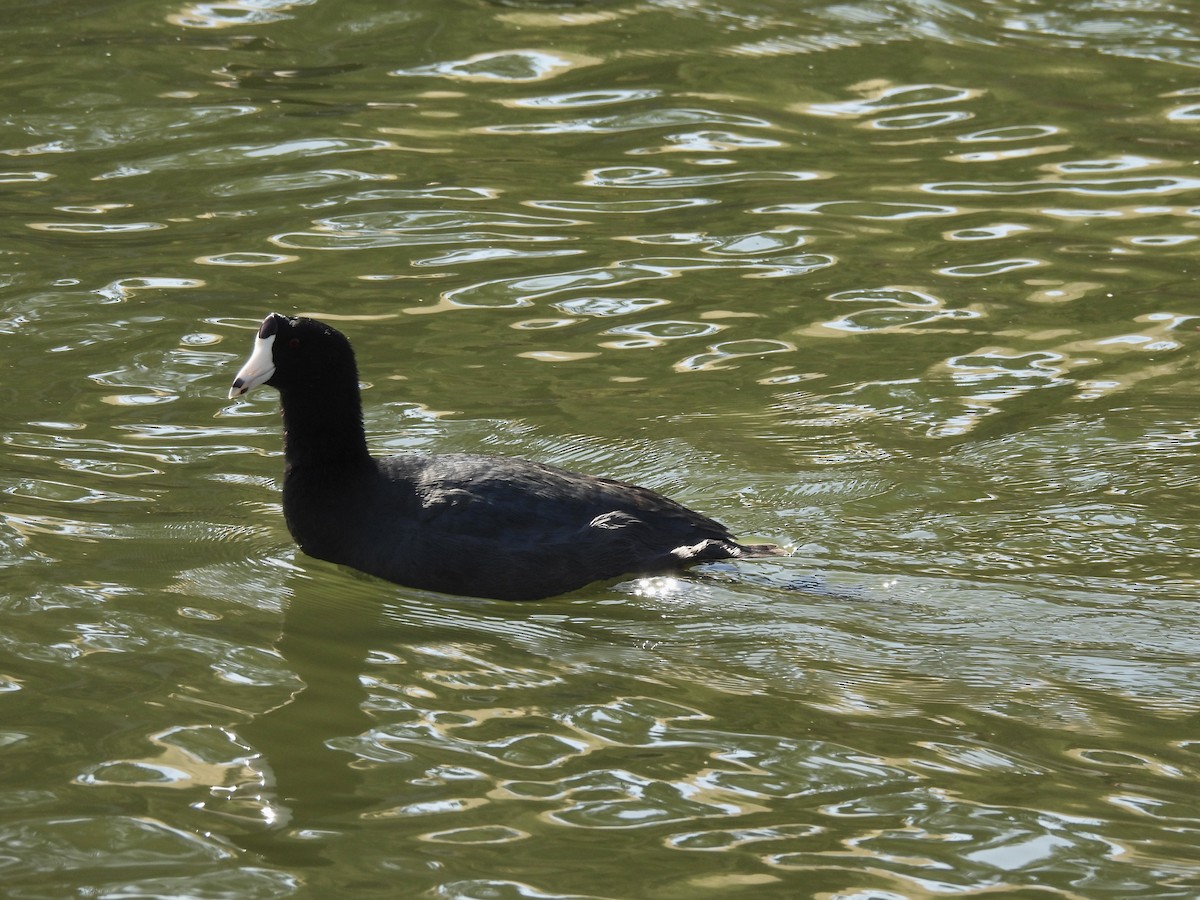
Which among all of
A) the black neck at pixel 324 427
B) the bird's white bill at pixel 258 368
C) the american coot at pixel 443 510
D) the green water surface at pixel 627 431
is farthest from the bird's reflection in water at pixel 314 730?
the bird's white bill at pixel 258 368

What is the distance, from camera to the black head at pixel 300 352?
621 cm

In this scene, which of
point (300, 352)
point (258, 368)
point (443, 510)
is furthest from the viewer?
point (300, 352)

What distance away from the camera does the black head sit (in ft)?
20.4

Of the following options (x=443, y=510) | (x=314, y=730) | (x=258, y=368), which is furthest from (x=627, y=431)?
(x=314, y=730)

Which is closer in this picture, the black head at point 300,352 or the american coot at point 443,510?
the american coot at point 443,510

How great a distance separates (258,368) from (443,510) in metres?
0.86

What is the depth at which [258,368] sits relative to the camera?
614 centimetres

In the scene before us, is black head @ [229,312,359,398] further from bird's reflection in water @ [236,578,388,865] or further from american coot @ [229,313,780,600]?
bird's reflection in water @ [236,578,388,865]

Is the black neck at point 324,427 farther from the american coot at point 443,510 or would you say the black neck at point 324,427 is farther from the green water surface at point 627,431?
the green water surface at point 627,431

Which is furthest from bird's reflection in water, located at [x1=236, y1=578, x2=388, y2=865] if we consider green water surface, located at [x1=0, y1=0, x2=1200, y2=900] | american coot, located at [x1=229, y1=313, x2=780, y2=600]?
american coot, located at [x1=229, y1=313, x2=780, y2=600]

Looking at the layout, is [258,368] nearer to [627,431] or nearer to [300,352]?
[300,352]

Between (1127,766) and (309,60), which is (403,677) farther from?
(309,60)

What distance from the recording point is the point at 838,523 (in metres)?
6.61

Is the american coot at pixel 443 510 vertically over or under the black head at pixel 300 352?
under
